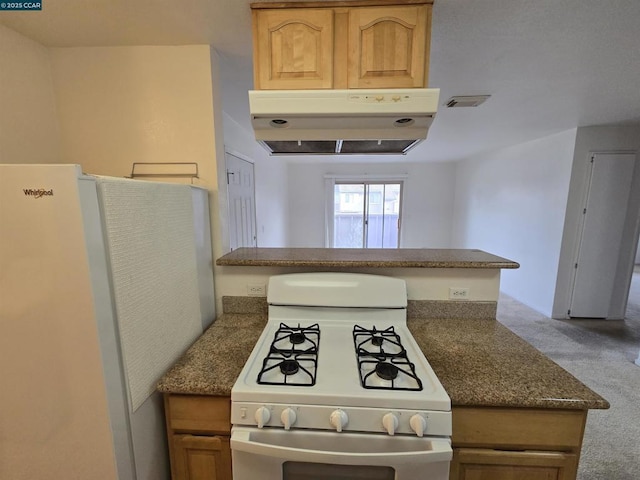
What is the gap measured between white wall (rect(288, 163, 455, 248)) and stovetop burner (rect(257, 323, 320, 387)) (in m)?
5.05

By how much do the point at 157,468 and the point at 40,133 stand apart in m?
1.69

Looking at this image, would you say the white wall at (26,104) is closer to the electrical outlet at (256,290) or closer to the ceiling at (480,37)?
the ceiling at (480,37)

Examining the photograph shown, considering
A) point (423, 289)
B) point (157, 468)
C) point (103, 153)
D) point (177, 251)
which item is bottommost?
point (157, 468)

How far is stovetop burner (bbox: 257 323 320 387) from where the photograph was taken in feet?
3.19

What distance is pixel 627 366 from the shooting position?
2520 millimetres

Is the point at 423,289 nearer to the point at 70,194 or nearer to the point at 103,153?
the point at 70,194

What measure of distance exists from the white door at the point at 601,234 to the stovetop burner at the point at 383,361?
3467 millimetres

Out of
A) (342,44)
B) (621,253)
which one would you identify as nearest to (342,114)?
(342,44)

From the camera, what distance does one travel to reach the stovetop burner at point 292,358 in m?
0.97

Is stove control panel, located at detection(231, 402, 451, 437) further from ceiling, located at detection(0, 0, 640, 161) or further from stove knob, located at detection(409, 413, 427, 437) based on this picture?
ceiling, located at detection(0, 0, 640, 161)

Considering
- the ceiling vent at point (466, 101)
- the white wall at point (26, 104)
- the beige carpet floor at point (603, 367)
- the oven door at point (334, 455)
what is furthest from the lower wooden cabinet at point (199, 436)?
the ceiling vent at point (466, 101)

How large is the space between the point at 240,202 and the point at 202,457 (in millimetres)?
2389

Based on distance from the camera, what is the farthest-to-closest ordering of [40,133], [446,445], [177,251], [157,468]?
[40,133] → [177,251] → [157,468] → [446,445]

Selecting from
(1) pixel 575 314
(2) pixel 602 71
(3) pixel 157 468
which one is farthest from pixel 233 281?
(1) pixel 575 314
